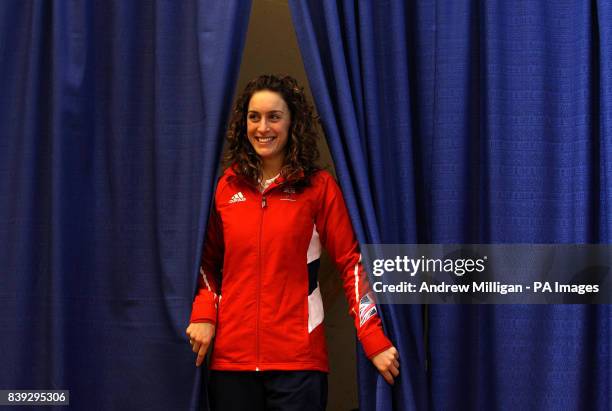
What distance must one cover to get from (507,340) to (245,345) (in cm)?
78

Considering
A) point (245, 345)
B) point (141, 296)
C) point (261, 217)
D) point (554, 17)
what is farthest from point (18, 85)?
point (554, 17)

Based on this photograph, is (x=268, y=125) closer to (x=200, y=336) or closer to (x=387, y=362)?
(x=200, y=336)

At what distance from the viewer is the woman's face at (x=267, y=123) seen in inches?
86.4

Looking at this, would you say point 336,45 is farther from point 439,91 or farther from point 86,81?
point 86,81

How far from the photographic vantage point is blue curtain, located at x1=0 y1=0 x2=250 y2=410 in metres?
2.28

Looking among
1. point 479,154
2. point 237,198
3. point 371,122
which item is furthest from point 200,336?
point 479,154

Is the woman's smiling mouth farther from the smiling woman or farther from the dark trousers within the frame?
the dark trousers

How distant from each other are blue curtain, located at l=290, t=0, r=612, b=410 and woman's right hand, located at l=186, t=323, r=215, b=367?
1.54 ft

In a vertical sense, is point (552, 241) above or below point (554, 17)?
below

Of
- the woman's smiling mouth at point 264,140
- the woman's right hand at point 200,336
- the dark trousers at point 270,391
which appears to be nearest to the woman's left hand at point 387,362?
the dark trousers at point 270,391

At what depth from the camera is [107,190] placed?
236 cm

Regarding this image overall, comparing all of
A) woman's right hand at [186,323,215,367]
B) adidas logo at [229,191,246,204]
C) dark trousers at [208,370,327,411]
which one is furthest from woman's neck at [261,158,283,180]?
dark trousers at [208,370,327,411]

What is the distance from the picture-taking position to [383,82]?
226 centimetres

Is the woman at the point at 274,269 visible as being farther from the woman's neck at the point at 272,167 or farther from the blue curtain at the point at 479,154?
the blue curtain at the point at 479,154
